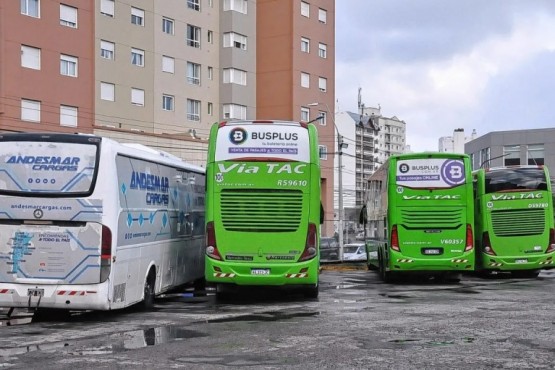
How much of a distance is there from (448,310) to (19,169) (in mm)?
8044

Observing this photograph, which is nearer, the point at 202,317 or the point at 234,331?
the point at 234,331

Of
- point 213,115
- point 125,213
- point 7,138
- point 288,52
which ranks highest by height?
point 288,52

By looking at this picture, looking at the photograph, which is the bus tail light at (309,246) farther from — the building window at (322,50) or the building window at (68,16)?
the building window at (322,50)

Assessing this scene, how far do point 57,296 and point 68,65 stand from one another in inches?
1206

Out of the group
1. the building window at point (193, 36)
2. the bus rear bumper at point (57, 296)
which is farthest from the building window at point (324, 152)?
the bus rear bumper at point (57, 296)

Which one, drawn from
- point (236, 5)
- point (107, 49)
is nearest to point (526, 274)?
point (107, 49)

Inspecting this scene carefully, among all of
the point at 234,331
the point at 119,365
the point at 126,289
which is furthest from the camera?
the point at 126,289

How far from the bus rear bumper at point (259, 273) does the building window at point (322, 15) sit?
146 feet

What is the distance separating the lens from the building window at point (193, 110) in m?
50.6

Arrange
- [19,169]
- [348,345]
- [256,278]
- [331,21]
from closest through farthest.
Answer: [348,345] < [19,169] < [256,278] < [331,21]

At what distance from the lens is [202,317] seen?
43.6 ft

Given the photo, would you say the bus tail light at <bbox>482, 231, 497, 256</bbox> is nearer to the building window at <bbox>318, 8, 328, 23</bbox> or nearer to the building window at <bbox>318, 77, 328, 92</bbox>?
the building window at <bbox>318, 77, 328, 92</bbox>

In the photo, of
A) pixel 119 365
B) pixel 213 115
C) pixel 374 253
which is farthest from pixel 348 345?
pixel 213 115

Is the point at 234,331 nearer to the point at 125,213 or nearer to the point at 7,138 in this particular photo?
the point at 125,213
